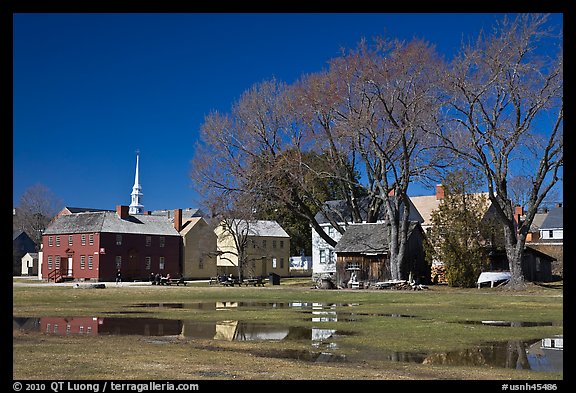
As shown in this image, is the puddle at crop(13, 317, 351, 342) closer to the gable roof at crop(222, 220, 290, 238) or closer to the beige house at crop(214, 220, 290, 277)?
the beige house at crop(214, 220, 290, 277)

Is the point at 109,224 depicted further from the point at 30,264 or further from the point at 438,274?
the point at 438,274

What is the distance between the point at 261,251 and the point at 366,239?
33.9 meters

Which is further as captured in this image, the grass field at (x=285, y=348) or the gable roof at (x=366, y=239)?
the gable roof at (x=366, y=239)

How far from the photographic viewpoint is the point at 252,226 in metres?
88.6

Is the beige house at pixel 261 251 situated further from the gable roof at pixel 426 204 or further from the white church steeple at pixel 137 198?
the white church steeple at pixel 137 198

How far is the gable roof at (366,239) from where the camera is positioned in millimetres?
56812

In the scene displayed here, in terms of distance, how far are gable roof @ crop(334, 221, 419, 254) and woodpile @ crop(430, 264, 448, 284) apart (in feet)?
13.4

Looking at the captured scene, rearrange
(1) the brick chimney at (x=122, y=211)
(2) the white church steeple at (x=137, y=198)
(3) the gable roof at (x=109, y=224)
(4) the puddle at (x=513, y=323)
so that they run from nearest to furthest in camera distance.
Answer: (4) the puddle at (x=513, y=323) → (3) the gable roof at (x=109, y=224) → (1) the brick chimney at (x=122, y=211) → (2) the white church steeple at (x=137, y=198)

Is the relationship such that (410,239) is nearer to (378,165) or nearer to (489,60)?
(378,165)

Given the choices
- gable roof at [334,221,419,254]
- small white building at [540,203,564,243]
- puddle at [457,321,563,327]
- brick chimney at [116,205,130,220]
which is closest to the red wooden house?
brick chimney at [116,205,130,220]

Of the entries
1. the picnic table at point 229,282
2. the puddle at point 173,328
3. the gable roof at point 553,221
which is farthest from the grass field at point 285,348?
the gable roof at point 553,221

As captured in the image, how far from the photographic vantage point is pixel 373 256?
56.7m

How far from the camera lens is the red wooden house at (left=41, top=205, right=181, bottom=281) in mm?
Result: 75750

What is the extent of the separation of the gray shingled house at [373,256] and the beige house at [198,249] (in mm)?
30102
